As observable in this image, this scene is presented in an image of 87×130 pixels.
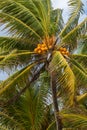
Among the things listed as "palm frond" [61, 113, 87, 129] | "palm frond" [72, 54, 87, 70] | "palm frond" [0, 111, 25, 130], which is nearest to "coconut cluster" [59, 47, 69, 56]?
"palm frond" [72, 54, 87, 70]

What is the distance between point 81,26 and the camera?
58.1 feet

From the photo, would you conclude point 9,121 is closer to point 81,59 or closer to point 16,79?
point 16,79

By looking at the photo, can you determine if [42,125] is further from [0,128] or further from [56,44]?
[56,44]

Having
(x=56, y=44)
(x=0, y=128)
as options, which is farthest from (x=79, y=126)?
(x=0, y=128)

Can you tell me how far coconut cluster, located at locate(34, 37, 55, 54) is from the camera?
660 inches

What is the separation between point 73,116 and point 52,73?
2000 mm

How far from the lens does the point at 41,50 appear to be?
16766 mm

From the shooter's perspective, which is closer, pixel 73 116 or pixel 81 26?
pixel 73 116

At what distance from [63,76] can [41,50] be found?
147 cm

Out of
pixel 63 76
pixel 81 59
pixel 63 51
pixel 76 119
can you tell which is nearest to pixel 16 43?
pixel 63 51

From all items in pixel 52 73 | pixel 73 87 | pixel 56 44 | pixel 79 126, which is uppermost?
pixel 56 44

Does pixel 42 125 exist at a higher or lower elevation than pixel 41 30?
lower

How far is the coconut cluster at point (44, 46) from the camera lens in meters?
16.8

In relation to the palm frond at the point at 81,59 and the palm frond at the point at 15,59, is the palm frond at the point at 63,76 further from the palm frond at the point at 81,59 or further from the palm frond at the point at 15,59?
the palm frond at the point at 81,59
